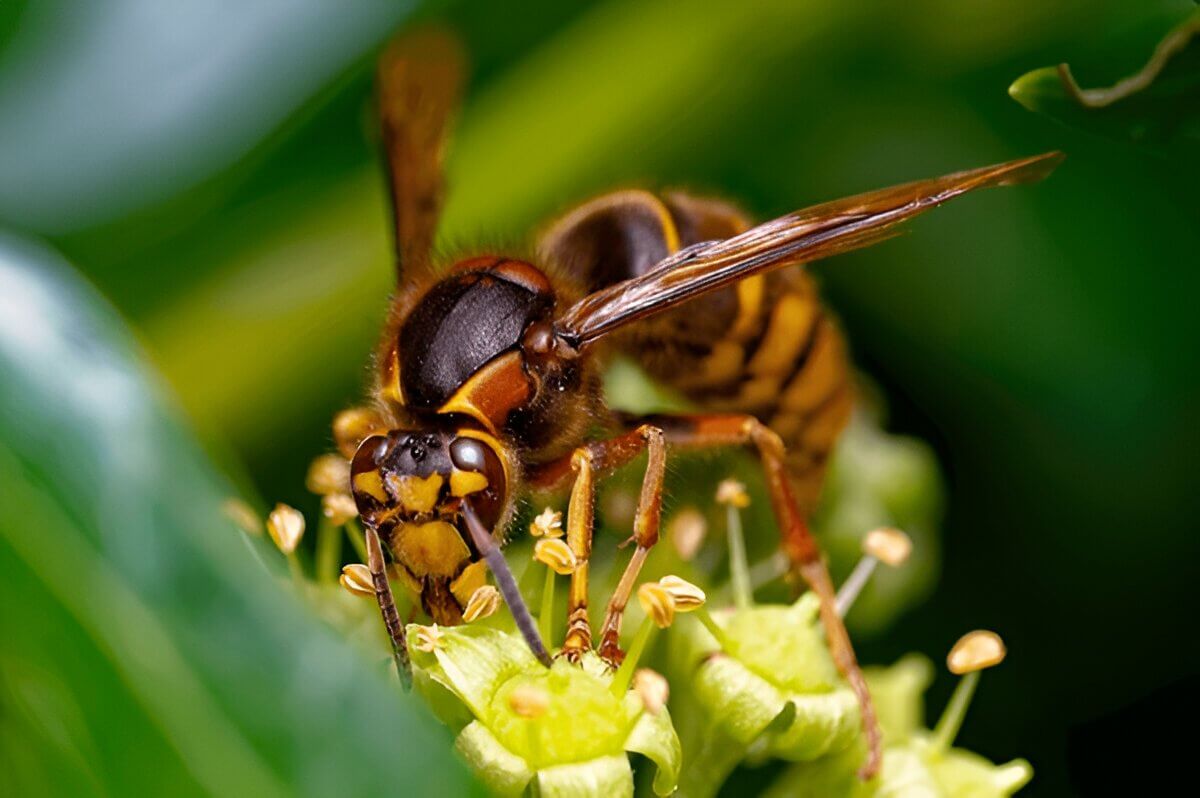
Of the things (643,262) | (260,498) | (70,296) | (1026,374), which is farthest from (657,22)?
(70,296)

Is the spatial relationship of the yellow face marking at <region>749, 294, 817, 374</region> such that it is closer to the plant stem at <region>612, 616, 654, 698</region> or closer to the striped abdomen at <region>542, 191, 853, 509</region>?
the striped abdomen at <region>542, 191, 853, 509</region>

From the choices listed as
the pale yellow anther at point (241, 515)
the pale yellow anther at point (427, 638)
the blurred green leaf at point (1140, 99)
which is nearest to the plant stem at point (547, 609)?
the pale yellow anther at point (427, 638)

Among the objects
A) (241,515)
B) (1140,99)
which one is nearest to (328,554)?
(241,515)

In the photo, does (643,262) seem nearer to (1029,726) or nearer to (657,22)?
(657,22)

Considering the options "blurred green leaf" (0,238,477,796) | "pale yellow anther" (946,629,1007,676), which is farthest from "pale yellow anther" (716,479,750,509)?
"blurred green leaf" (0,238,477,796)

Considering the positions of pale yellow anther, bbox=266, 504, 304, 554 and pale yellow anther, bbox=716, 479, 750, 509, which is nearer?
pale yellow anther, bbox=266, 504, 304, 554

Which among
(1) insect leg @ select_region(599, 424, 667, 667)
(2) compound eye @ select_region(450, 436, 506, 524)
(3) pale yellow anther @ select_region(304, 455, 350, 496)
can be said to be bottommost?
(1) insect leg @ select_region(599, 424, 667, 667)

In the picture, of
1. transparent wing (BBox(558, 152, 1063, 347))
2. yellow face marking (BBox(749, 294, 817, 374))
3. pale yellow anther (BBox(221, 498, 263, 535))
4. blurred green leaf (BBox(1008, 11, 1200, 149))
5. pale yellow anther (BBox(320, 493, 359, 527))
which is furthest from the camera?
yellow face marking (BBox(749, 294, 817, 374))
